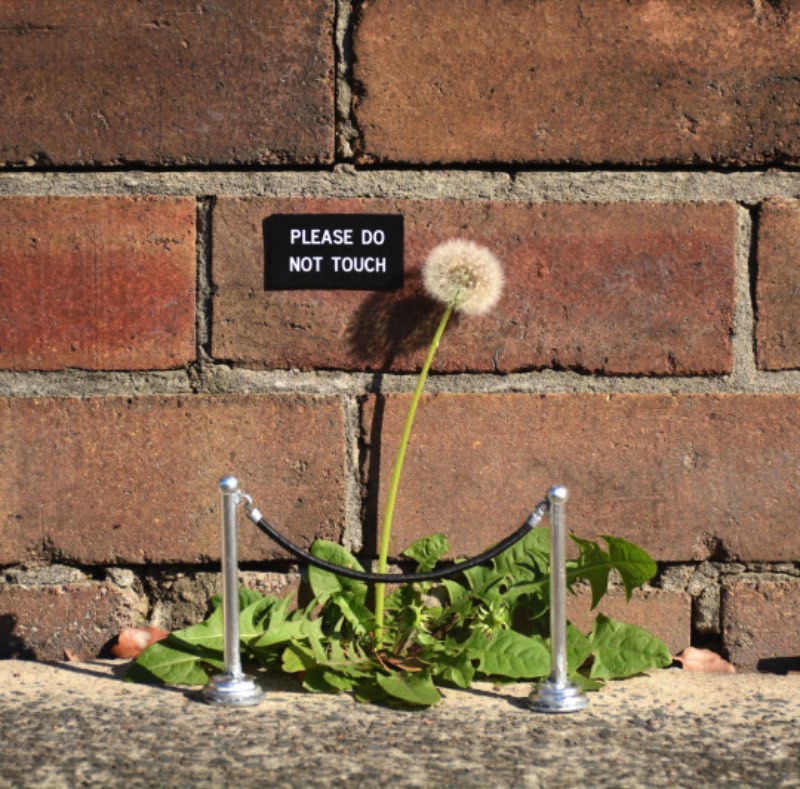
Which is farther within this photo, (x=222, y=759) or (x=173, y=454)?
(x=173, y=454)

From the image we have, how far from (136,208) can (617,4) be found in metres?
0.91

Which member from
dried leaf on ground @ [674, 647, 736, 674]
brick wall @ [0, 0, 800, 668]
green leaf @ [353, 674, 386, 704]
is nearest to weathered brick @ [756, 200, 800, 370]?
brick wall @ [0, 0, 800, 668]

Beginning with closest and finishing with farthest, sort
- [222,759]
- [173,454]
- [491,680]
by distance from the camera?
[222,759], [491,680], [173,454]

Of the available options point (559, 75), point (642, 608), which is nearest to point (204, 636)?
point (642, 608)

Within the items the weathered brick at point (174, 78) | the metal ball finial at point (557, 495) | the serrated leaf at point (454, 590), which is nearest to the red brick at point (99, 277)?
the weathered brick at point (174, 78)

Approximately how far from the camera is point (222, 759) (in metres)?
1.40

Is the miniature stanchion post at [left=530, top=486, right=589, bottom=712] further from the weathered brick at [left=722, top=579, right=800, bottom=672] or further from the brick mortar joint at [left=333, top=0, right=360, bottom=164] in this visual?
the brick mortar joint at [left=333, top=0, right=360, bottom=164]

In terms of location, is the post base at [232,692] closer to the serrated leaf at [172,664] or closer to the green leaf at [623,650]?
the serrated leaf at [172,664]

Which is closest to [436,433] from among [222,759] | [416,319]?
[416,319]

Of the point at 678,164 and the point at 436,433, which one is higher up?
the point at 678,164

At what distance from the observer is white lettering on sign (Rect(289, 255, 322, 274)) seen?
1939 mm

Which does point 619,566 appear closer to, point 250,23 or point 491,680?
point 491,680

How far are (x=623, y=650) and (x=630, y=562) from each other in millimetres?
151

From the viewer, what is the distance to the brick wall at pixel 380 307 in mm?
1933
